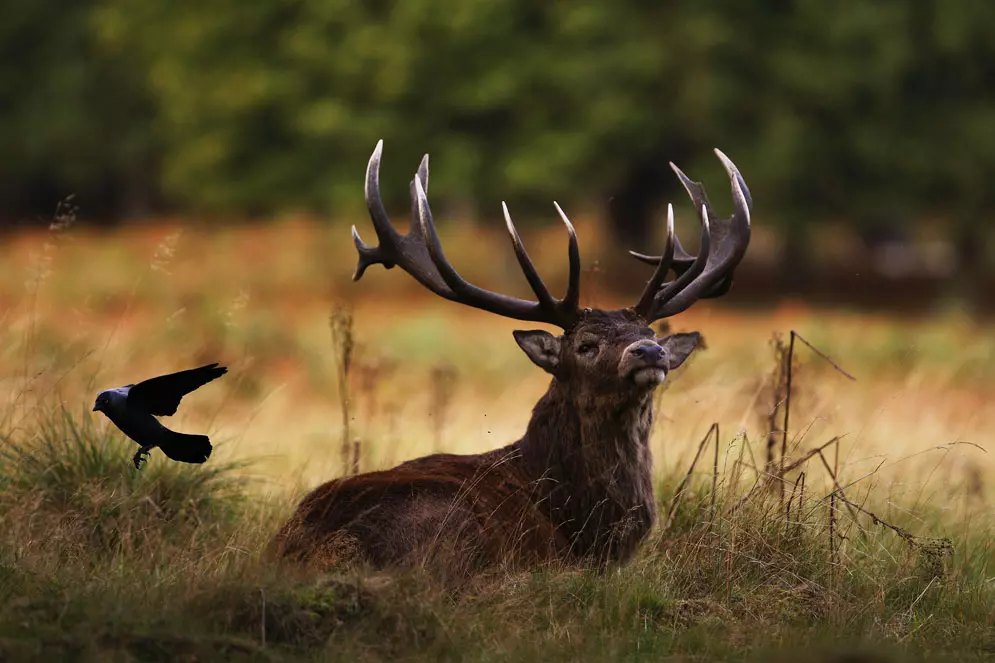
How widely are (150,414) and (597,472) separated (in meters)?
1.93

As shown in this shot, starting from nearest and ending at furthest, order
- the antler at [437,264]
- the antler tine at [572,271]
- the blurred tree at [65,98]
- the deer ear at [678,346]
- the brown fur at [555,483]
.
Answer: the brown fur at [555,483] < the antler tine at [572,271] < the antler at [437,264] < the deer ear at [678,346] < the blurred tree at [65,98]

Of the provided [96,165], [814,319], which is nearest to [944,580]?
[814,319]

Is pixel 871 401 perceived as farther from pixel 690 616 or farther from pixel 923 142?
pixel 923 142

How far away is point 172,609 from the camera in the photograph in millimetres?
4496

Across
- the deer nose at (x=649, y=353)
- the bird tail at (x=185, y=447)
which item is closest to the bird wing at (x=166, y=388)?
the bird tail at (x=185, y=447)

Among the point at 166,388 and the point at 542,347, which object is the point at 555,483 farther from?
the point at 166,388

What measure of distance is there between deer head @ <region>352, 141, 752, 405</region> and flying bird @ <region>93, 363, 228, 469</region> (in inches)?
45.6

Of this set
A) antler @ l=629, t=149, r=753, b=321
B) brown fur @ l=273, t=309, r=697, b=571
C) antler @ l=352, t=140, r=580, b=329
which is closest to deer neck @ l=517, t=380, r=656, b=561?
brown fur @ l=273, t=309, r=697, b=571

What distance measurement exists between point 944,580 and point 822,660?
1432mm

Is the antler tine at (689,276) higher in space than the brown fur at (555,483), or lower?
higher

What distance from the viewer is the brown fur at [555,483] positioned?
5.38 meters

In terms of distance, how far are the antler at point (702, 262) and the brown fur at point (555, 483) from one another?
0.54 feet

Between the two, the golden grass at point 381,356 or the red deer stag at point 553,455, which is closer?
the red deer stag at point 553,455

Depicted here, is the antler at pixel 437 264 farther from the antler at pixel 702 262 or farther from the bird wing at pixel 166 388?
the bird wing at pixel 166 388
